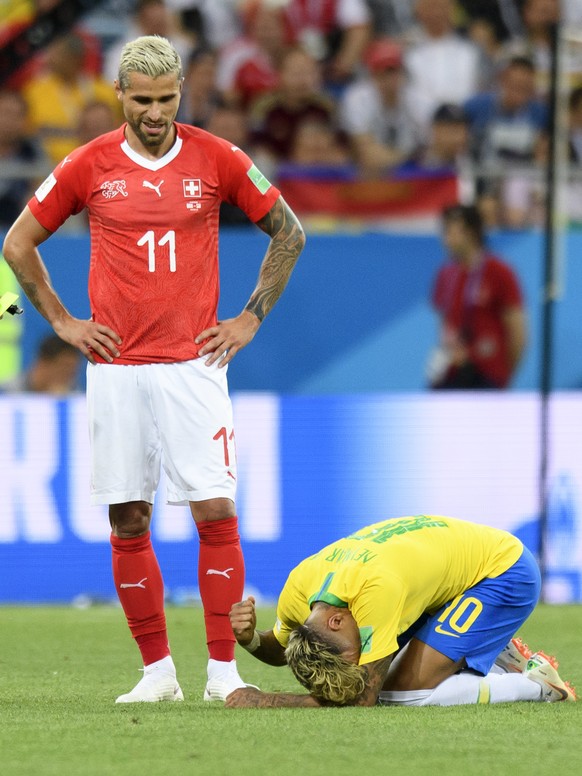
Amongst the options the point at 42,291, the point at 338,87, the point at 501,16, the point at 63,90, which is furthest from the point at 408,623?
the point at 501,16

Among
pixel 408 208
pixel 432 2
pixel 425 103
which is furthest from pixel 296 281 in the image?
pixel 432 2

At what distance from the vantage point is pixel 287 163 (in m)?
11.3

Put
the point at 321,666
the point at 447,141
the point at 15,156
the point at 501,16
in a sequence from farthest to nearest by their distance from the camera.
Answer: the point at 501,16 < the point at 15,156 < the point at 447,141 < the point at 321,666

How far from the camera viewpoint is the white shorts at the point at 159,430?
5438 millimetres

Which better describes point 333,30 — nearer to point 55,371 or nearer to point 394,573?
point 55,371

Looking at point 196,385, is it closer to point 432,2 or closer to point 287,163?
point 287,163

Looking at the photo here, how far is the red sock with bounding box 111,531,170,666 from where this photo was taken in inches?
220

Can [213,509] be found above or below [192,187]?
below

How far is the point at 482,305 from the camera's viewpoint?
10.4 metres

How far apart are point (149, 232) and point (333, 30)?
7.92 m

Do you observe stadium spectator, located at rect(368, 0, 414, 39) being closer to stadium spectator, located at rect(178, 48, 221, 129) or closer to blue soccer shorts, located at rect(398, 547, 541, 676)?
stadium spectator, located at rect(178, 48, 221, 129)

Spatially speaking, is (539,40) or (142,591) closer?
(142,591)

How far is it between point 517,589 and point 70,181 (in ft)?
7.10

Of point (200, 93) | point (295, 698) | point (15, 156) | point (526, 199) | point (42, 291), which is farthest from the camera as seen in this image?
point (200, 93)
